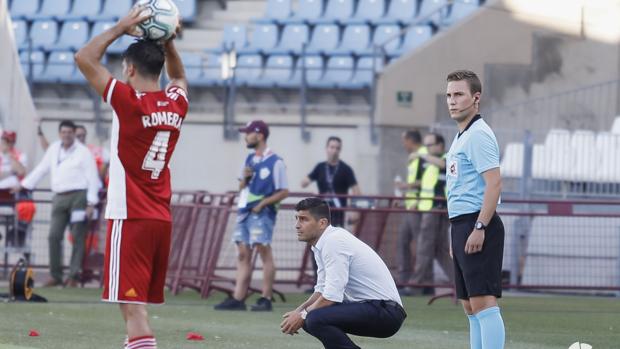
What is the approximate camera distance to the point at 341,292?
8758 mm

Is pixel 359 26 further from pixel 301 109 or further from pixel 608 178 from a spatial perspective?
pixel 608 178

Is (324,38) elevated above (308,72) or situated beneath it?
elevated above

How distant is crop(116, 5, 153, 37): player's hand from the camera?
7250 mm

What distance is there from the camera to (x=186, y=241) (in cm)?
1672

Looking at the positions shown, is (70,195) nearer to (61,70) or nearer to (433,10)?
(61,70)

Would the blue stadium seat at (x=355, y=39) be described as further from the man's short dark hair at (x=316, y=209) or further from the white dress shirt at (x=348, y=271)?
the white dress shirt at (x=348, y=271)

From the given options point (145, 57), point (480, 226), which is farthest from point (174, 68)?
point (480, 226)

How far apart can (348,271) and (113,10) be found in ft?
60.4

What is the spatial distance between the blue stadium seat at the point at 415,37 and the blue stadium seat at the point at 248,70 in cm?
234

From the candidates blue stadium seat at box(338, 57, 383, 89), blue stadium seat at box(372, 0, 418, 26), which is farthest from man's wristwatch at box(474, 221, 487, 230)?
blue stadium seat at box(372, 0, 418, 26)

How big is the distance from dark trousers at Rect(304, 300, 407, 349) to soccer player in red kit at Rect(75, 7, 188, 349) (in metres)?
1.55

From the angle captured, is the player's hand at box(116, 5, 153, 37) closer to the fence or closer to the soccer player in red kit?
the soccer player in red kit

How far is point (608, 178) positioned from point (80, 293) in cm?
743

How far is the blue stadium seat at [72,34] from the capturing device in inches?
1000
